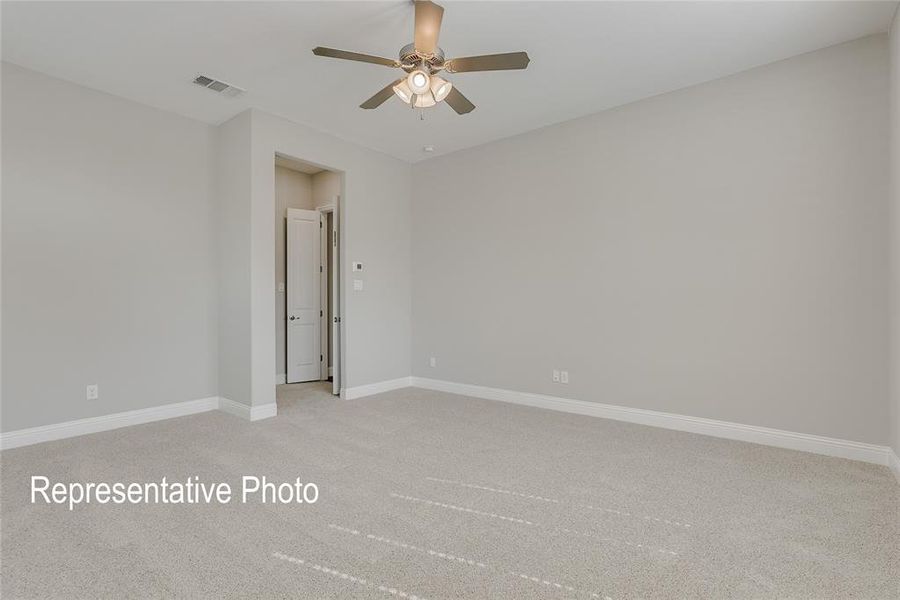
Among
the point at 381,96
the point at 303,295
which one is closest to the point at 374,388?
the point at 303,295

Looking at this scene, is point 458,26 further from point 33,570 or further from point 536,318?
point 33,570

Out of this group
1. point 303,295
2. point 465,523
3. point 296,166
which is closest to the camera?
point 465,523

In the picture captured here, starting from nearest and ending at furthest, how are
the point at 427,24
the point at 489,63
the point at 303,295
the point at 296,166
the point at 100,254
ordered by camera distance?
the point at 427,24 < the point at 489,63 < the point at 100,254 < the point at 296,166 < the point at 303,295

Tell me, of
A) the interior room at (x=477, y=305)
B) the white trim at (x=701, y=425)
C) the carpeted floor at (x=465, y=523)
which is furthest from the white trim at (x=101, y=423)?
the white trim at (x=701, y=425)

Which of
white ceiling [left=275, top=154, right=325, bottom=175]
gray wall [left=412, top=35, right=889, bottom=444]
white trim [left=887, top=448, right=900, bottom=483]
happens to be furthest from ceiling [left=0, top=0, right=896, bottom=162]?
white trim [left=887, top=448, right=900, bottom=483]

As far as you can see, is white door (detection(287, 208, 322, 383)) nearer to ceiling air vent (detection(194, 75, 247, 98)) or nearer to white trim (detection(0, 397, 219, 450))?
white trim (detection(0, 397, 219, 450))

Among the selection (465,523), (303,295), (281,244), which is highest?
(281,244)

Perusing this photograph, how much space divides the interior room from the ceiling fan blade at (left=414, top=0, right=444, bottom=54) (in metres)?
0.03

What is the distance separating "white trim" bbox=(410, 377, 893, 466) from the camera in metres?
3.05

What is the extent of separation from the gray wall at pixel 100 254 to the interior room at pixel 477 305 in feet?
0.08

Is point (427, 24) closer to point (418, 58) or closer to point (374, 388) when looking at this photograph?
point (418, 58)

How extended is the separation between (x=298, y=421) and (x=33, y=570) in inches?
89.2

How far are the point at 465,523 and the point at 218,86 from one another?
3962 mm

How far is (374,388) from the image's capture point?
529cm
